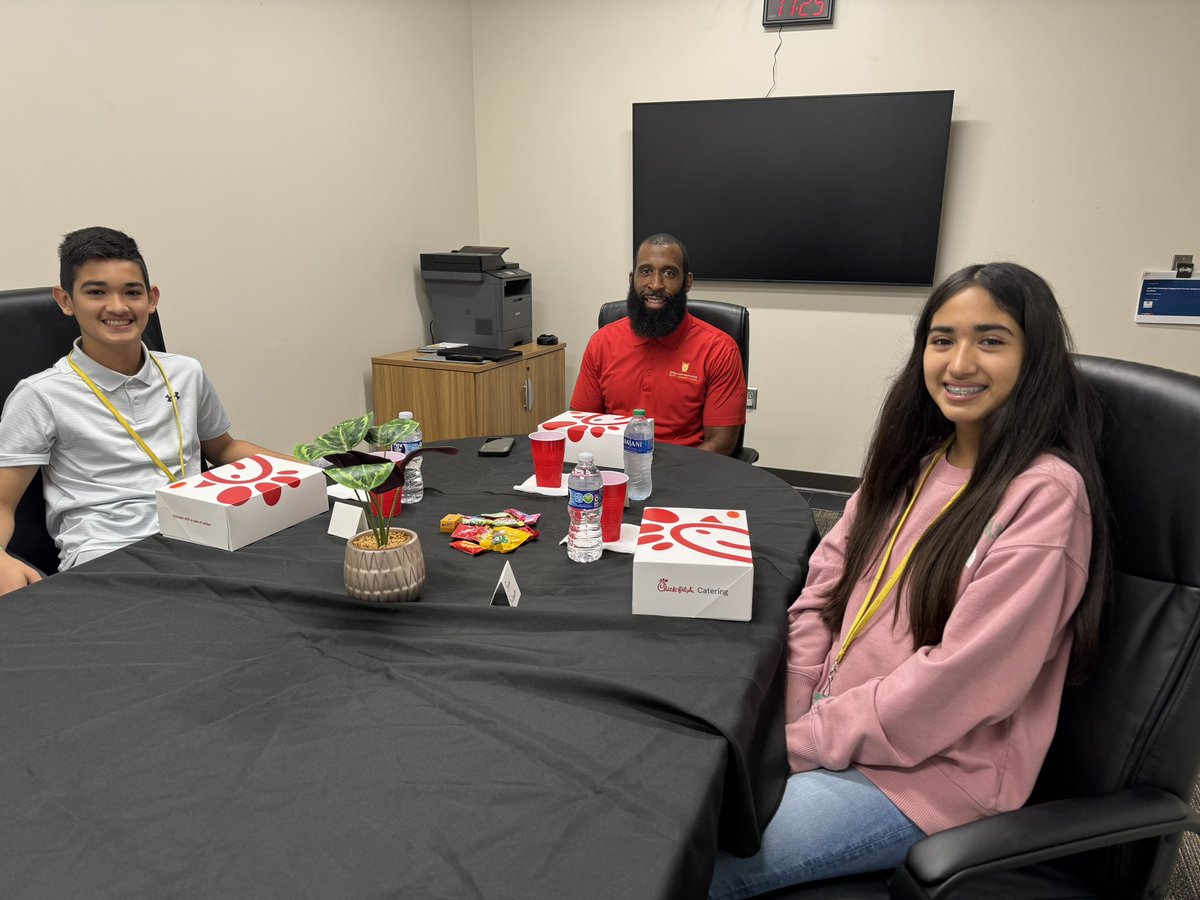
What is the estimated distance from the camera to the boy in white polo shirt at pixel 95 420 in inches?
67.7

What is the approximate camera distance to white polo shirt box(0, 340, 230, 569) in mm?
1718

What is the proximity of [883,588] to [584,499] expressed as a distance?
20.5 inches

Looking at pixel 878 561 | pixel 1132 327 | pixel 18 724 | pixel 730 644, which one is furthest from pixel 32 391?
pixel 1132 327

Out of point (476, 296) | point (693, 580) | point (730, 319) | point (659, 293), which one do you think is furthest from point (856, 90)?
point (693, 580)

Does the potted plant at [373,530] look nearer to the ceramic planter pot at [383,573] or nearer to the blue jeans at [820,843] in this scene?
the ceramic planter pot at [383,573]

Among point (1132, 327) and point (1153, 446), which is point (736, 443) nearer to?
point (1153, 446)

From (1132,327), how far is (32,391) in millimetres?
4017

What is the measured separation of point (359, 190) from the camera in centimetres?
361

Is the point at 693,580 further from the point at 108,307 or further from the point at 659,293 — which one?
the point at 659,293

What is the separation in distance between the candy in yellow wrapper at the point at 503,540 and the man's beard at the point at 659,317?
1313mm

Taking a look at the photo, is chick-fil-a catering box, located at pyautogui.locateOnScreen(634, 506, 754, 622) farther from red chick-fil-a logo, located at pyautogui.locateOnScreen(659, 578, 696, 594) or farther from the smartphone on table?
the smartphone on table

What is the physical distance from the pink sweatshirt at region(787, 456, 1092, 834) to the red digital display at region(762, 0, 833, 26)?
319 cm

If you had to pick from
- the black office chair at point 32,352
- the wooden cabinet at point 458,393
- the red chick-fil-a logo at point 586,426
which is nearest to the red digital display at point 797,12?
the wooden cabinet at point 458,393

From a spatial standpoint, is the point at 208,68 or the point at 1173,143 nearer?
the point at 208,68
